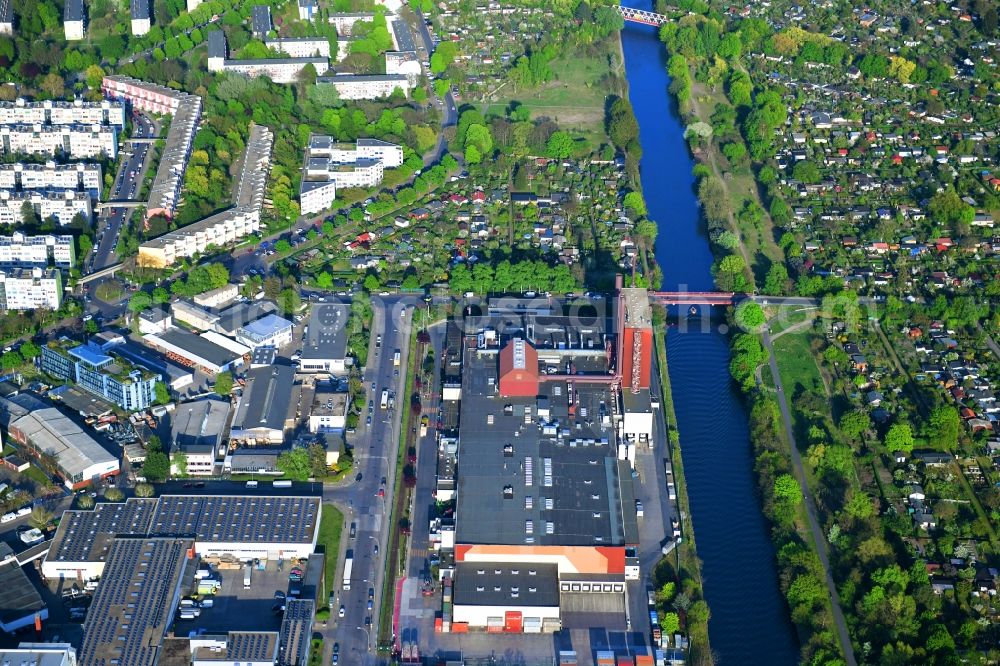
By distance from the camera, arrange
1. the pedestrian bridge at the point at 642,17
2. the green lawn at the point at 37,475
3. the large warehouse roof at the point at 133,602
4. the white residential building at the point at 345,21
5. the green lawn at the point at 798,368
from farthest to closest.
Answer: the pedestrian bridge at the point at 642,17
the white residential building at the point at 345,21
the green lawn at the point at 798,368
the green lawn at the point at 37,475
the large warehouse roof at the point at 133,602

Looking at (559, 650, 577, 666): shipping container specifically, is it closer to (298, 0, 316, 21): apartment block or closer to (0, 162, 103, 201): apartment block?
(0, 162, 103, 201): apartment block

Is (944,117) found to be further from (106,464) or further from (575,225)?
(106,464)

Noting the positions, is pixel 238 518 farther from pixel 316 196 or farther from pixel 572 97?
pixel 572 97

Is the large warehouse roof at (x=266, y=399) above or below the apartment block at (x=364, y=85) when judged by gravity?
below

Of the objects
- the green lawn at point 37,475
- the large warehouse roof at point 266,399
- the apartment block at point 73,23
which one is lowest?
the green lawn at point 37,475

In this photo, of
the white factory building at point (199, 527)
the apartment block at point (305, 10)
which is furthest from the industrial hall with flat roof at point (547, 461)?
the apartment block at point (305, 10)

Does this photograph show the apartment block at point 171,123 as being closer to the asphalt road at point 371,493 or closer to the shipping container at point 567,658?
the asphalt road at point 371,493
